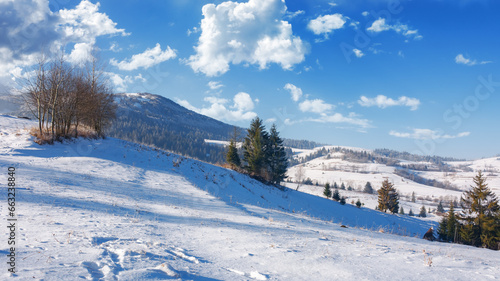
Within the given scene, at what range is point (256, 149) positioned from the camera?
41.6 meters

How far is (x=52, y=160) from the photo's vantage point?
15.2 meters

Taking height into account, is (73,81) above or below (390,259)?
above

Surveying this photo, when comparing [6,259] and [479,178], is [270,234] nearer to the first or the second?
[6,259]

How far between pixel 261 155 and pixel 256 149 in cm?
141

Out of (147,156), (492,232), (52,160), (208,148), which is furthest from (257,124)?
(208,148)

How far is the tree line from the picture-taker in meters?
41.8

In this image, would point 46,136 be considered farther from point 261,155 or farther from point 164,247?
point 261,155

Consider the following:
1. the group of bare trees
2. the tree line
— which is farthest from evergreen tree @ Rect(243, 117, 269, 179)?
the group of bare trees

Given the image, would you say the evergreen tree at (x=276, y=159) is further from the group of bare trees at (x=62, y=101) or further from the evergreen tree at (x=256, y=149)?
the group of bare trees at (x=62, y=101)

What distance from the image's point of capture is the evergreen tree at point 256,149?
136 ft

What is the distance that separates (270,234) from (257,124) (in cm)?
3686

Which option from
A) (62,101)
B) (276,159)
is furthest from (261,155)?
(62,101)

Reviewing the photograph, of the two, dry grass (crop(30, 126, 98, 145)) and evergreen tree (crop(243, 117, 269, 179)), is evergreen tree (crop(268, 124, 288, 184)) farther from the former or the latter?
dry grass (crop(30, 126, 98, 145))

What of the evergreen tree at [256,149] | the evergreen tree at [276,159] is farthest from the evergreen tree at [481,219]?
the evergreen tree at [256,149]
